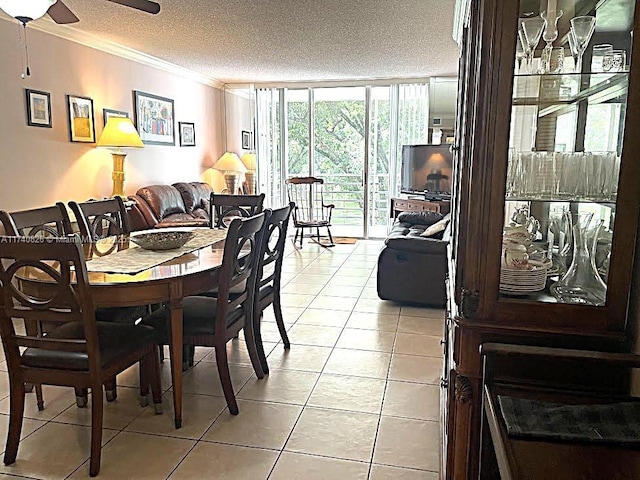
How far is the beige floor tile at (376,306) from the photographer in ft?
14.0

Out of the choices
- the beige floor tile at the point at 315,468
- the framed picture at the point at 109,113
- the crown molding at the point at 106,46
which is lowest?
the beige floor tile at the point at 315,468

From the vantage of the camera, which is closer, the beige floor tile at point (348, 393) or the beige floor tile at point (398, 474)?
the beige floor tile at point (398, 474)

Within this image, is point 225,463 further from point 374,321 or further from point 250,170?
point 250,170

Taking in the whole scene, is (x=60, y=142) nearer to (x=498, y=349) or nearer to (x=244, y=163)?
(x=244, y=163)

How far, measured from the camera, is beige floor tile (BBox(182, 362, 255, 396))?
112 inches

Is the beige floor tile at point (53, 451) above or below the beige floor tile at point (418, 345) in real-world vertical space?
below

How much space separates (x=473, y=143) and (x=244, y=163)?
7084 millimetres

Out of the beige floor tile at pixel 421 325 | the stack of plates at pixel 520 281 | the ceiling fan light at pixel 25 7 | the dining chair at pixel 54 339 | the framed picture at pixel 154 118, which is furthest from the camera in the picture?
the framed picture at pixel 154 118

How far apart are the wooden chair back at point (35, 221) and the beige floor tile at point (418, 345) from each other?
7.13ft

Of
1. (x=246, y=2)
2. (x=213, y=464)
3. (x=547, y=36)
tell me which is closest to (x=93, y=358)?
(x=213, y=464)

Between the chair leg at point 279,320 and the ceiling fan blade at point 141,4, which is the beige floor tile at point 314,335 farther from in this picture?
the ceiling fan blade at point 141,4

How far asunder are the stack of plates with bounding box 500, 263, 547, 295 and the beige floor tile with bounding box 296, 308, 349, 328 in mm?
2442

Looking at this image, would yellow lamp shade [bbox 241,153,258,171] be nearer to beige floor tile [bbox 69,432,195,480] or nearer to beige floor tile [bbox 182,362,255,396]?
beige floor tile [bbox 182,362,255,396]

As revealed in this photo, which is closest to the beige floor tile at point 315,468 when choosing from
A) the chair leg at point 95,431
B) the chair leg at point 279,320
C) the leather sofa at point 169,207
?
the chair leg at point 95,431
